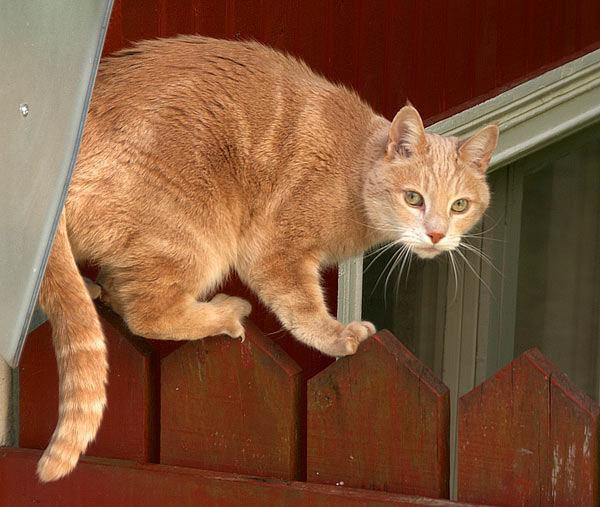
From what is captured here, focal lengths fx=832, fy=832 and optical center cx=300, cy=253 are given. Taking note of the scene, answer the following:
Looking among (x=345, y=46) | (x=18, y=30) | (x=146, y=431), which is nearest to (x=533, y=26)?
(x=345, y=46)

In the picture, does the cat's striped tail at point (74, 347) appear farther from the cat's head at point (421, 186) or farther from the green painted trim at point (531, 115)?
the green painted trim at point (531, 115)

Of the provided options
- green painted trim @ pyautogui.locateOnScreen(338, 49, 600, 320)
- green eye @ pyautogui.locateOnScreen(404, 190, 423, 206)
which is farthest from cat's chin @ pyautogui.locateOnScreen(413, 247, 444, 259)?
green painted trim @ pyautogui.locateOnScreen(338, 49, 600, 320)

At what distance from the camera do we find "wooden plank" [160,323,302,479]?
1708mm

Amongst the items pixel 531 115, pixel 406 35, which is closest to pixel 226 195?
pixel 406 35

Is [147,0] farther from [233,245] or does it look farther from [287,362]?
[287,362]

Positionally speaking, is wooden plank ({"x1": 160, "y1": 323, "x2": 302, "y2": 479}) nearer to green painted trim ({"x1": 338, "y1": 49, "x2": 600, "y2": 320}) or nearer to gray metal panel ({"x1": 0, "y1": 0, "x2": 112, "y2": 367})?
gray metal panel ({"x1": 0, "y1": 0, "x2": 112, "y2": 367})

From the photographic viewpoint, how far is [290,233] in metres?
1.98

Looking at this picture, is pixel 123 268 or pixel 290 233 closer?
pixel 123 268

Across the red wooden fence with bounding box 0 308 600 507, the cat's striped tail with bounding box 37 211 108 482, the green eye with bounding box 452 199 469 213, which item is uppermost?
the cat's striped tail with bounding box 37 211 108 482

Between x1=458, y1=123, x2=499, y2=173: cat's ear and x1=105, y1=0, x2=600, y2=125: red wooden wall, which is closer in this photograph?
x1=458, y1=123, x2=499, y2=173: cat's ear

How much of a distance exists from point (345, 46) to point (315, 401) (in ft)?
4.88

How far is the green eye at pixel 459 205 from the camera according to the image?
6.82 feet

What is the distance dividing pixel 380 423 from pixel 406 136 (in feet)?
2.39

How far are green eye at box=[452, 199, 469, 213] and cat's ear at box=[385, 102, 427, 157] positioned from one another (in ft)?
0.52
